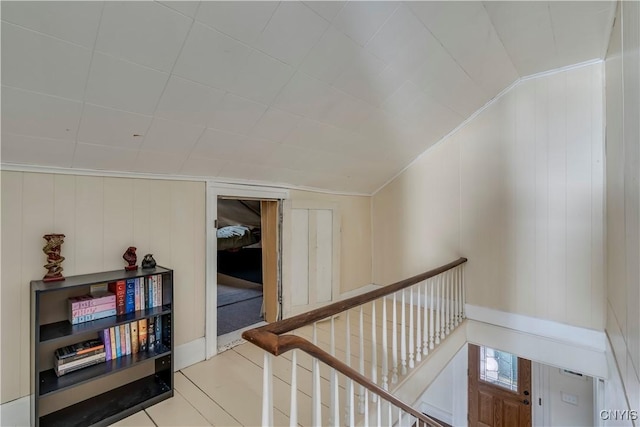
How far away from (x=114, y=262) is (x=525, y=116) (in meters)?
4.13

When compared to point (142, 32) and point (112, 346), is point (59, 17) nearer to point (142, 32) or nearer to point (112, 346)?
point (142, 32)

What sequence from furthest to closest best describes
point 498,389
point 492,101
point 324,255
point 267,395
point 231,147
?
point 498,389, point 324,255, point 492,101, point 231,147, point 267,395

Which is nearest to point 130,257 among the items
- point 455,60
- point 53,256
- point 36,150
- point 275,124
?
point 53,256

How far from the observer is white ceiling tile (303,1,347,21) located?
5.36 ft

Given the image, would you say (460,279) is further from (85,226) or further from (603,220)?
(85,226)

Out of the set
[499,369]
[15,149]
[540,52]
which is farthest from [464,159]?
[15,149]

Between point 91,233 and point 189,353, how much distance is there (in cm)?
129

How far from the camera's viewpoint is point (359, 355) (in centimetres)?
224

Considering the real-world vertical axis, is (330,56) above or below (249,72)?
above

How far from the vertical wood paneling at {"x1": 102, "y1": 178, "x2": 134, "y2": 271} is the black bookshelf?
117 millimetres

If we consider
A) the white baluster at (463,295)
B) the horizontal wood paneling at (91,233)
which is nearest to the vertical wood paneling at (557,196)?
the white baluster at (463,295)

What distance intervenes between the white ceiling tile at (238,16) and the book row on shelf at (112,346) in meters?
2.00

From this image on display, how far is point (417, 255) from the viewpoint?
417 centimetres

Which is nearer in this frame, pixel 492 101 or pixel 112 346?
pixel 112 346
